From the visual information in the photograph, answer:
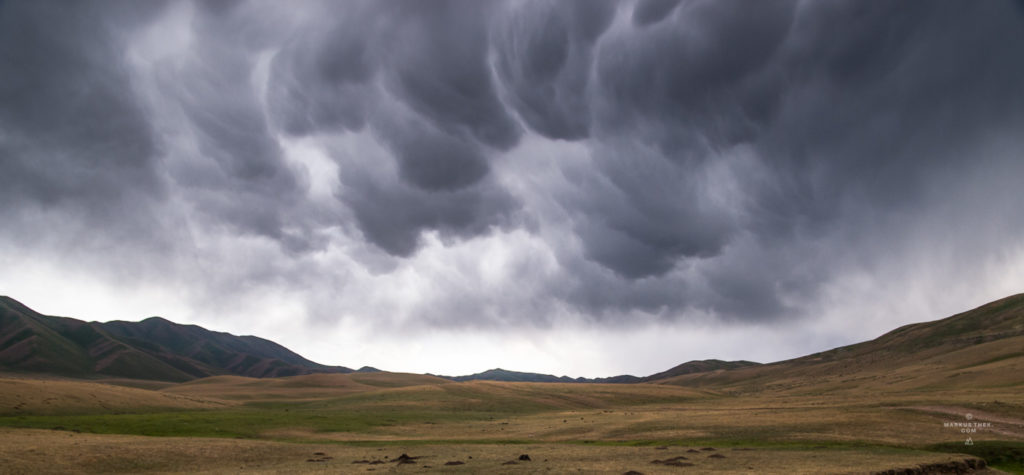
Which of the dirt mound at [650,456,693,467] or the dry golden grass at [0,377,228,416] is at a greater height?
the dry golden grass at [0,377,228,416]

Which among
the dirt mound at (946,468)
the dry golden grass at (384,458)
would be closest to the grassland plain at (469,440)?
the dry golden grass at (384,458)

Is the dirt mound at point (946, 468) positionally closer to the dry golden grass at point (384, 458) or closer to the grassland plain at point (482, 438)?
the grassland plain at point (482, 438)

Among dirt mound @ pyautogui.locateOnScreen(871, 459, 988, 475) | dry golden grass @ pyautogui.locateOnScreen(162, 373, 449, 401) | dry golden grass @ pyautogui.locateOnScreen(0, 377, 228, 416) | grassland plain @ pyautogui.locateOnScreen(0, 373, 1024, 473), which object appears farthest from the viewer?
dry golden grass @ pyautogui.locateOnScreen(162, 373, 449, 401)

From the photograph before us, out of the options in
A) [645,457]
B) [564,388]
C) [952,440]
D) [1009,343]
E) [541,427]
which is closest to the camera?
[645,457]

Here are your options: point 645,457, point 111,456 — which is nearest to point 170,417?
point 111,456

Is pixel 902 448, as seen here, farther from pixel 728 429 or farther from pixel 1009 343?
pixel 1009 343

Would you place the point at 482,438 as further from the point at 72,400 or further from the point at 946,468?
the point at 72,400

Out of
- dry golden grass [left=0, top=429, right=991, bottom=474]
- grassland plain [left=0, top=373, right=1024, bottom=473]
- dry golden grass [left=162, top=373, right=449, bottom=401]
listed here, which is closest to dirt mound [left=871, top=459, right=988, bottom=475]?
grassland plain [left=0, top=373, right=1024, bottom=473]

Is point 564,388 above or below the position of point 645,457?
above

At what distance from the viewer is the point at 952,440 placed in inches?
1861

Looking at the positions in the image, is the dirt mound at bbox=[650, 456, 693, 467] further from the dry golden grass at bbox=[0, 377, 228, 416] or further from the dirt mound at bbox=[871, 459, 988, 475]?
the dry golden grass at bbox=[0, 377, 228, 416]

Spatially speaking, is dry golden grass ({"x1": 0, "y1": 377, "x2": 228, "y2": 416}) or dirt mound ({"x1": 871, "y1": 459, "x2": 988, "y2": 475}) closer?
dirt mound ({"x1": 871, "y1": 459, "x2": 988, "y2": 475})

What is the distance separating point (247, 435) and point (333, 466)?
3004 cm

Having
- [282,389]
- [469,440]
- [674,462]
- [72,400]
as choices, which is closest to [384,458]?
[469,440]
